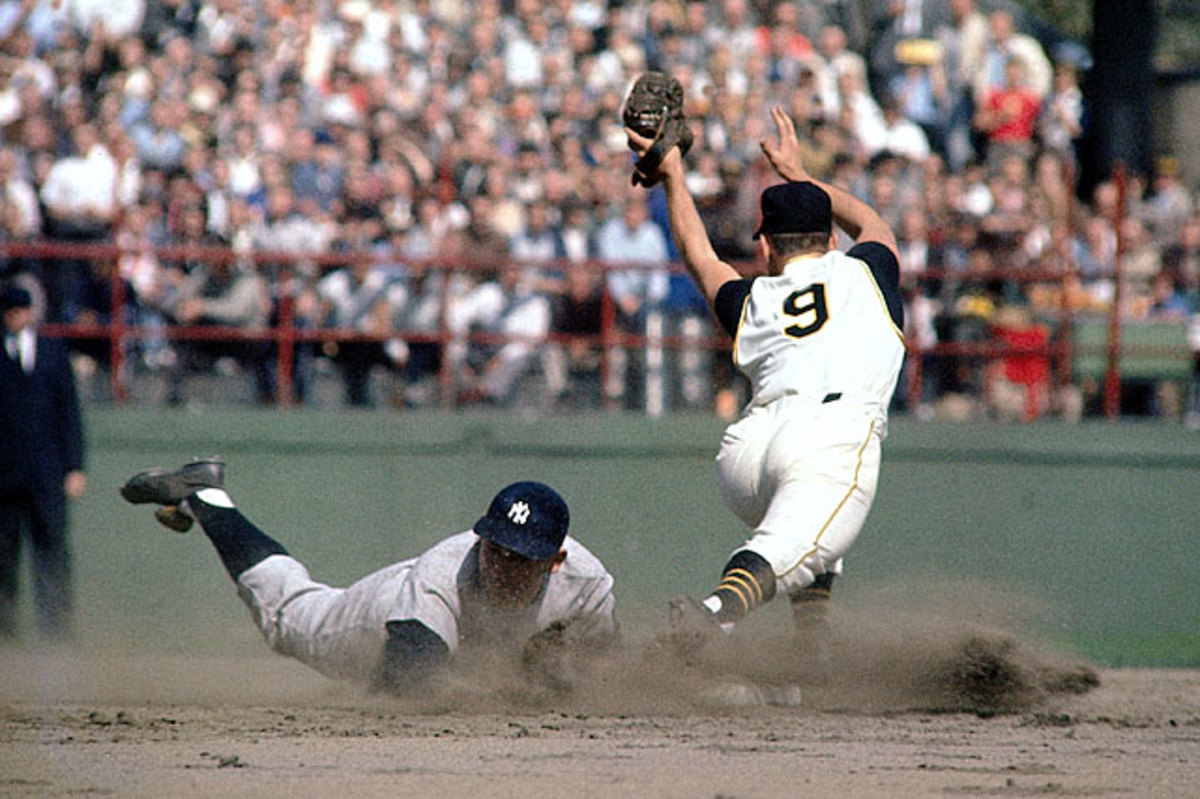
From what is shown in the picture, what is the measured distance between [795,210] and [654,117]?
760mm

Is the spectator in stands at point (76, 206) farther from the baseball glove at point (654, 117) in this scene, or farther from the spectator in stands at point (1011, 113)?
the spectator in stands at point (1011, 113)

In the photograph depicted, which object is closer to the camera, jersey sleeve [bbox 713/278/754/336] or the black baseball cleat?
jersey sleeve [bbox 713/278/754/336]

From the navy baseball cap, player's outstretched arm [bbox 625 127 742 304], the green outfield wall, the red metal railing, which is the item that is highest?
player's outstretched arm [bbox 625 127 742 304]

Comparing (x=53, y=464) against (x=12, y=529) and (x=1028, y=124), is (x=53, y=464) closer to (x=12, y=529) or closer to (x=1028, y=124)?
(x=12, y=529)

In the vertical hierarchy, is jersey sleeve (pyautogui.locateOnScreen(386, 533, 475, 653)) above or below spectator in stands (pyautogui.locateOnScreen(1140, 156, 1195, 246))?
below

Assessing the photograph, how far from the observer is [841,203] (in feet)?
24.8

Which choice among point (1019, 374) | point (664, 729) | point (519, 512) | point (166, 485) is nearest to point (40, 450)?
point (166, 485)

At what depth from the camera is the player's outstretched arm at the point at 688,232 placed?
714cm

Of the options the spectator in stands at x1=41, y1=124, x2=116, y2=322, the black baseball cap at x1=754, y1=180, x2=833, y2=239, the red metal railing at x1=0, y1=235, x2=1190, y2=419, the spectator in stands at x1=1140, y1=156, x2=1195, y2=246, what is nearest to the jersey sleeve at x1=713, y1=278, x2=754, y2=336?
the black baseball cap at x1=754, y1=180, x2=833, y2=239

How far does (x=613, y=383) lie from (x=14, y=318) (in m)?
3.83

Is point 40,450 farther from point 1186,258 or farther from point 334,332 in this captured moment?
point 1186,258

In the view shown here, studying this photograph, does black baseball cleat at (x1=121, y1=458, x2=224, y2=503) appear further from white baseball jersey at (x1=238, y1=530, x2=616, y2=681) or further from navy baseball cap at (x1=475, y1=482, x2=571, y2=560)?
navy baseball cap at (x1=475, y1=482, x2=571, y2=560)

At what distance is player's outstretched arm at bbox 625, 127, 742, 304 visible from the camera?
7141 mm

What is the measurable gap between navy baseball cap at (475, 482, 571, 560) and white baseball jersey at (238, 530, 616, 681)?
350mm
